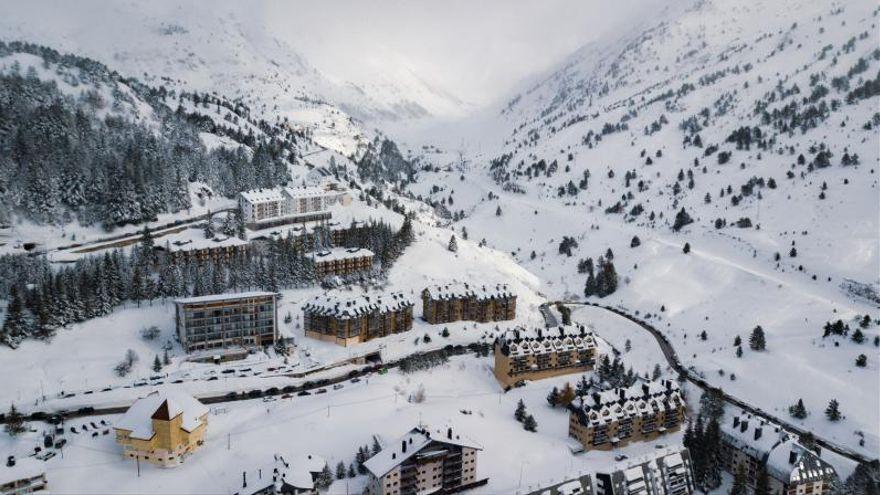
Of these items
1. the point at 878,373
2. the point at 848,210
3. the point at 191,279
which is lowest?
the point at 878,373

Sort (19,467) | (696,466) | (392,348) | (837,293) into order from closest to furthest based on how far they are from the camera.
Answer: (19,467) → (696,466) → (392,348) → (837,293)

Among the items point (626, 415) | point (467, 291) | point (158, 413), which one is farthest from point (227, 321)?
point (626, 415)

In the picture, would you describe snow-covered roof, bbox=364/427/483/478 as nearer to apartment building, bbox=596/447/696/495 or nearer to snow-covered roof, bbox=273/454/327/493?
snow-covered roof, bbox=273/454/327/493

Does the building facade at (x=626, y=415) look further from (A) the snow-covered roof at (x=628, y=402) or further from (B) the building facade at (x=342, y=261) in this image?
(B) the building facade at (x=342, y=261)

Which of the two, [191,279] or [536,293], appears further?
[536,293]

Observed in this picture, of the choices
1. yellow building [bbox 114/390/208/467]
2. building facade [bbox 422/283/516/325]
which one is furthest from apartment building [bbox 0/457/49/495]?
building facade [bbox 422/283/516/325]

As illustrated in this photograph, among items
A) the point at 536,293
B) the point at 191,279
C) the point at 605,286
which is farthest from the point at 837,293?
the point at 191,279

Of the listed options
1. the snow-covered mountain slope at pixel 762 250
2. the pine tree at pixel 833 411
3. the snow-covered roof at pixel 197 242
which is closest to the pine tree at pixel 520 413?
the snow-covered mountain slope at pixel 762 250

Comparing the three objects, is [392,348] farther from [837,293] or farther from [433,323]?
[837,293]
